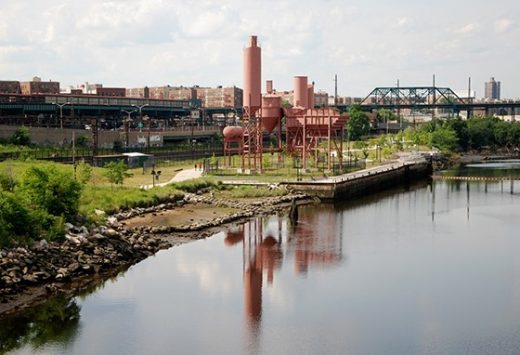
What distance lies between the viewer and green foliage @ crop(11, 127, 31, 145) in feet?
248

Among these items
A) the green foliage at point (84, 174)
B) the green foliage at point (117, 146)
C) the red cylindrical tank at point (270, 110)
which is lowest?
the green foliage at point (84, 174)

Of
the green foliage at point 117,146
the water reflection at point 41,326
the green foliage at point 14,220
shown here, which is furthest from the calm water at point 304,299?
the green foliage at point 117,146

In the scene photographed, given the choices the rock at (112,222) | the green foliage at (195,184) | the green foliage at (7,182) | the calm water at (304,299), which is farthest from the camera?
the green foliage at (195,184)

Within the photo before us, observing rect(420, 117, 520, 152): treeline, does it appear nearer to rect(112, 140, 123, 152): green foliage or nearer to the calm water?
rect(112, 140, 123, 152): green foliage

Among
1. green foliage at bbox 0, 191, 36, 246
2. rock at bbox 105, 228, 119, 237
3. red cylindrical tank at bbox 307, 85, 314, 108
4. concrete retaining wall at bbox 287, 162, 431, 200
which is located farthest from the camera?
red cylindrical tank at bbox 307, 85, 314, 108

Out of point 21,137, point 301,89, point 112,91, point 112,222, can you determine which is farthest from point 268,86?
point 112,91

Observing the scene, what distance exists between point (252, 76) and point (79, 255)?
35125mm

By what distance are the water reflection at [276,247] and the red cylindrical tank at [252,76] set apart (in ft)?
54.1

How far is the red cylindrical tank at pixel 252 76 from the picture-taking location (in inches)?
2630

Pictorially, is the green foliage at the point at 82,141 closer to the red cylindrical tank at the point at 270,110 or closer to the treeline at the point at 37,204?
the red cylindrical tank at the point at 270,110

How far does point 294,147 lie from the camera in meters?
74.6

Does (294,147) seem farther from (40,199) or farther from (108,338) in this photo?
(108,338)

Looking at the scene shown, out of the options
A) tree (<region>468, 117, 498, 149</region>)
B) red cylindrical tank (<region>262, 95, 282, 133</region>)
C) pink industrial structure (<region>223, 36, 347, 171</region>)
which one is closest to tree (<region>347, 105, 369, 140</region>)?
tree (<region>468, 117, 498, 149</region>)

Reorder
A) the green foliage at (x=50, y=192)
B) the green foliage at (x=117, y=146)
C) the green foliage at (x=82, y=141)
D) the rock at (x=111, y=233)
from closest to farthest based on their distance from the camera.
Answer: the green foliage at (x=50, y=192) < the rock at (x=111, y=233) < the green foliage at (x=117, y=146) < the green foliage at (x=82, y=141)
